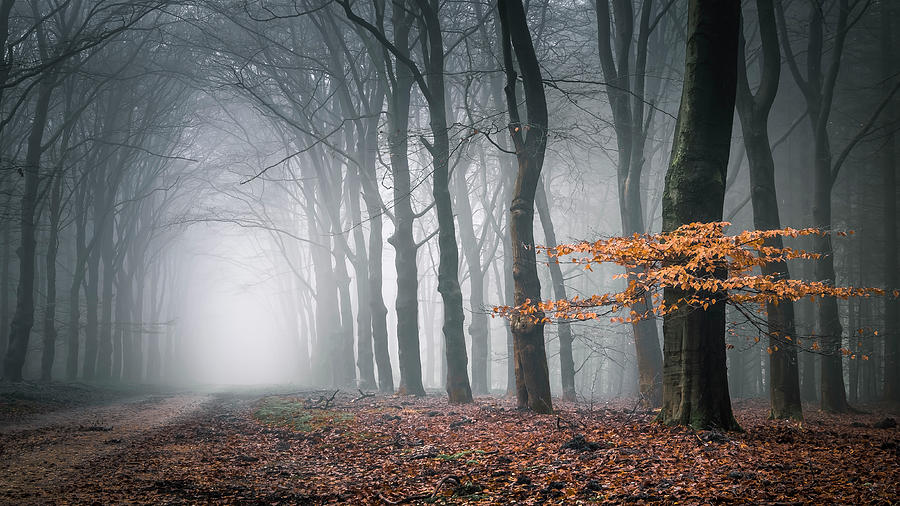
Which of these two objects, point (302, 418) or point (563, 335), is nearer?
point (302, 418)

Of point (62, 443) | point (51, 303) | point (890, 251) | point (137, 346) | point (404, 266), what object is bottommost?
point (62, 443)

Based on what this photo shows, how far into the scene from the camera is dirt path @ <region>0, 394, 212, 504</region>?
5574 mm

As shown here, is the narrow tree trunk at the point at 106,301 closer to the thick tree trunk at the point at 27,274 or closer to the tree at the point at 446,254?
the thick tree trunk at the point at 27,274

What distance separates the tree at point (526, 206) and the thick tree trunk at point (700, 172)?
2.61 metres

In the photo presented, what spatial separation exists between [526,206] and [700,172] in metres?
3.26

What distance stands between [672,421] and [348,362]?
19366mm

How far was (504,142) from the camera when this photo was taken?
61.5 ft

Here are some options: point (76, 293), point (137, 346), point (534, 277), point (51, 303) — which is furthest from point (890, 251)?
point (137, 346)

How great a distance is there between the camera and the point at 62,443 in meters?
8.22

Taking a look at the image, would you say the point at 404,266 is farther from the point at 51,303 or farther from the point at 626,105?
the point at 51,303

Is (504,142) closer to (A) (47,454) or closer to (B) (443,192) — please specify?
(B) (443,192)

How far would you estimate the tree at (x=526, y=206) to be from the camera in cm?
938

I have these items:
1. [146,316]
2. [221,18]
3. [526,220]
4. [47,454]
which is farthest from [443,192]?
[146,316]

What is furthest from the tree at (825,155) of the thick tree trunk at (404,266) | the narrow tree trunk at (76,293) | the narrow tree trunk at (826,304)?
the narrow tree trunk at (76,293)
